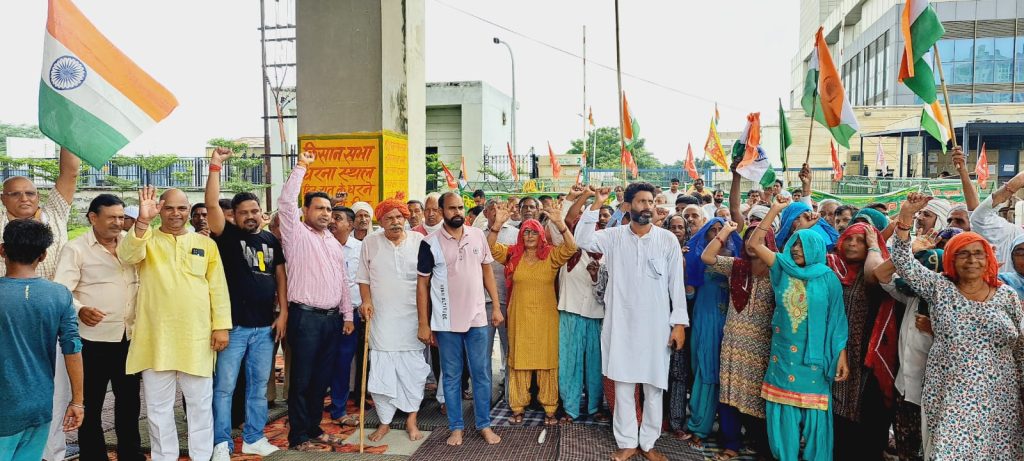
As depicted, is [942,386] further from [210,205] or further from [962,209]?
[210,205]

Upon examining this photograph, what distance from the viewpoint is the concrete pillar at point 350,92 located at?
6.98m

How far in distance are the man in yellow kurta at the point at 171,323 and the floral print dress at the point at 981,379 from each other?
4.13 meters

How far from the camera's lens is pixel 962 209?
205 inches

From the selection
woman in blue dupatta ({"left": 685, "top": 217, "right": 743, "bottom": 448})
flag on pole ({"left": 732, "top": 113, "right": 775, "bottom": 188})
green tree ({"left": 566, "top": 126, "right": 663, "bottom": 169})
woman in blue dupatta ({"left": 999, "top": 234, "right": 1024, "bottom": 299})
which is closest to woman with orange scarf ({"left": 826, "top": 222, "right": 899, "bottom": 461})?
woman in blue dupatta ({"left": 999, "top": 234, "right": 1024, "bottom": 299})

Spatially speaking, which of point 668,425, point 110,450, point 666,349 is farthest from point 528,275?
point 110,450

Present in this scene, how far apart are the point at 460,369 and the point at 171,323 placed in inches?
74.4

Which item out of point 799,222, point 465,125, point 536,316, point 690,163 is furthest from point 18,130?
point 799,222

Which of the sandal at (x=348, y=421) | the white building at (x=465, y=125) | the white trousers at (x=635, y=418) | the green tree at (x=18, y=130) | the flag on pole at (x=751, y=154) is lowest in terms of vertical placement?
the sandal at (x=348, y=421)

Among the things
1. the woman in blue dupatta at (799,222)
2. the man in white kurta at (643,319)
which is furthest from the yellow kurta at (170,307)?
the woman in blue dupatta at (799,222)

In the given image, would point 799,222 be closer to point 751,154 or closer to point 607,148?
point 751,154

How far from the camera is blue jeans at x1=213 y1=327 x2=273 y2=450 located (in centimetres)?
422

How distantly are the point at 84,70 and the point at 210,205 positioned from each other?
1016 millimetres

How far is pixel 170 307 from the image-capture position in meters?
3.91

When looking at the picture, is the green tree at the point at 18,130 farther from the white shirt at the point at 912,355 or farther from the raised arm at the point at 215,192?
the white shirt at the point at 912,355
